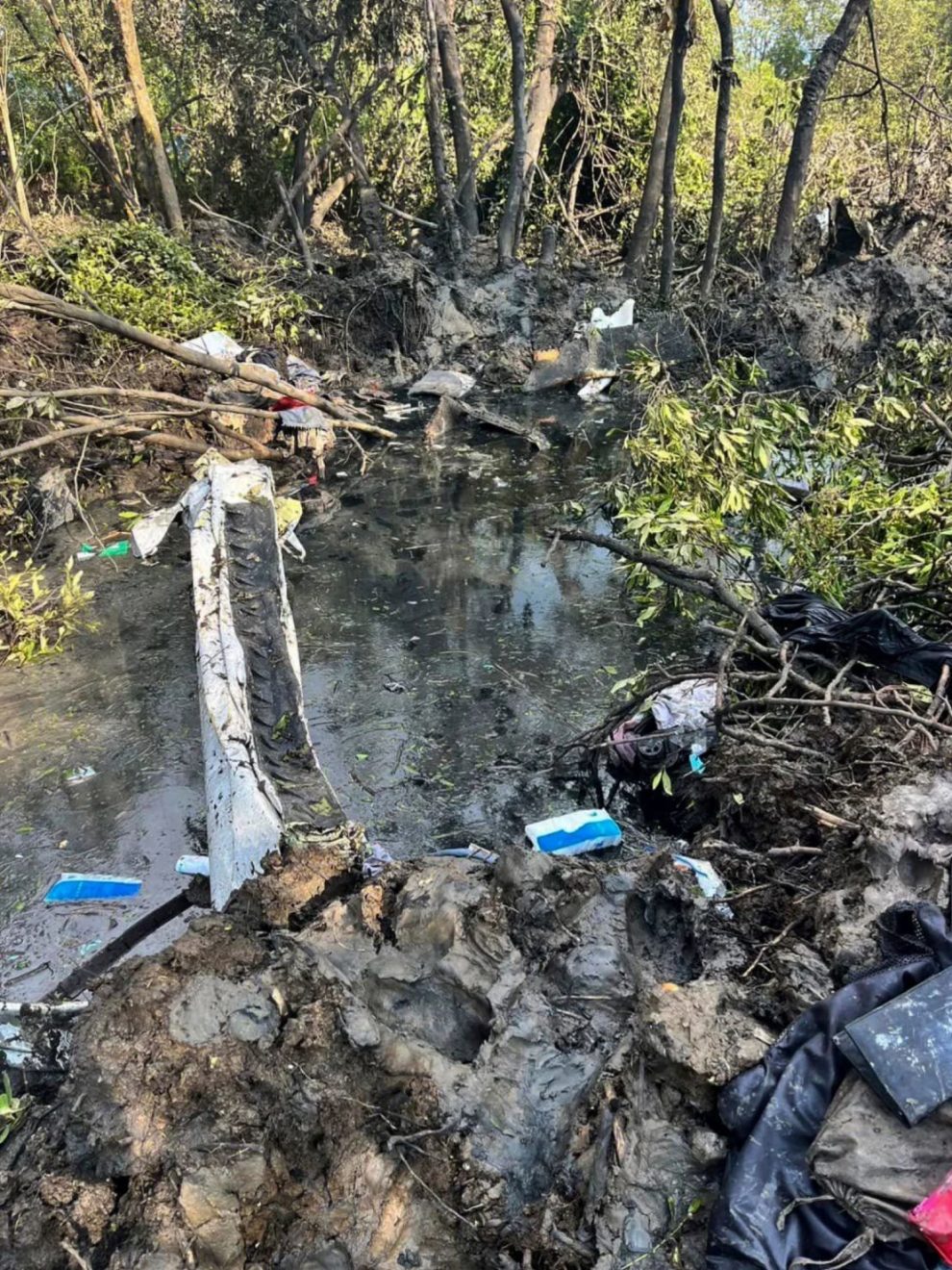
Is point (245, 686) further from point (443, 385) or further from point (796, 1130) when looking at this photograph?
point (443, 385)

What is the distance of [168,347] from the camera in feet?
21.0

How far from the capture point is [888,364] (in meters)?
6.26

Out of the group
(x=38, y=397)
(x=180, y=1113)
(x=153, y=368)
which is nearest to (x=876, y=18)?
(x=153, y=368)

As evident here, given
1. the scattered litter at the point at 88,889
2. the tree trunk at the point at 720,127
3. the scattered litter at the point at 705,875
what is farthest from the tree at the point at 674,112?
the scattered litter at the point at 88,889

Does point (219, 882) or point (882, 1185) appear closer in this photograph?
point (882, 1185)

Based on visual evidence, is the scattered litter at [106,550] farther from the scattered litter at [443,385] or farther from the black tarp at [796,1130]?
the black tarp at [796,1130]

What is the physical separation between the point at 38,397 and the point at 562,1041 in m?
4.90

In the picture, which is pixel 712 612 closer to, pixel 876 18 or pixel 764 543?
pixel 764 543

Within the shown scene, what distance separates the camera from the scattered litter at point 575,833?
3139mm

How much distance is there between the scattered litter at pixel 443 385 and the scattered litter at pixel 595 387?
1159 millimetres

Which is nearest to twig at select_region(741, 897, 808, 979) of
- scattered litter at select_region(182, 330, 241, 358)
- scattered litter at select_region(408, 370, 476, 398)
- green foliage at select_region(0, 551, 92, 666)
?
green foliage at select_region(0, 551, 92, 666)

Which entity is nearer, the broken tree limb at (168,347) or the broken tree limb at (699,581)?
the broken tree limb at (699,581)

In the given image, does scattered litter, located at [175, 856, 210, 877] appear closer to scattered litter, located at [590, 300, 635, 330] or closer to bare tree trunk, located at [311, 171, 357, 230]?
scattered litter, located at [590, 300, 635, 330]

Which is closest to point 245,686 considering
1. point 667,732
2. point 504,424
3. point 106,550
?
point 667,732
